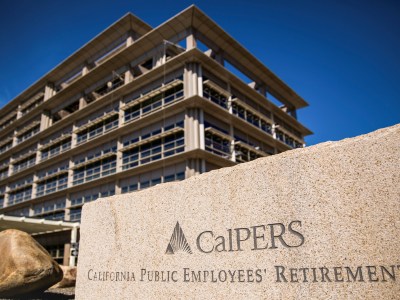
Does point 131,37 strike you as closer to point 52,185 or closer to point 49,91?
point 49,91

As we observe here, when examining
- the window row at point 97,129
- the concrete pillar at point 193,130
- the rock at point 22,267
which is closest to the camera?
the rock at point 22,267

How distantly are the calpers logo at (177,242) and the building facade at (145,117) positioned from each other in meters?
19.5

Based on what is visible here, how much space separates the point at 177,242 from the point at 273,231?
4.85ft

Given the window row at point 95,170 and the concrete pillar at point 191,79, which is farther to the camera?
the window row at point 95,170

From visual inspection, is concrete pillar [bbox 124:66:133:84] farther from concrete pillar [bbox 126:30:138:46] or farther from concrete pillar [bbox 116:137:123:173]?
concrete pillar [bbox 116:137:123:173]

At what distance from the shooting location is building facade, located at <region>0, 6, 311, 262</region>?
26.8m

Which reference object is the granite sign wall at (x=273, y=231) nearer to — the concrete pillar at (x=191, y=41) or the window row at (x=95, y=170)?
the concrete pillar at (x=191, y=41)

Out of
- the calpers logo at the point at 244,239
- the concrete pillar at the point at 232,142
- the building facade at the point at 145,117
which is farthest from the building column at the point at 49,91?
the calpers logo at the point at 244,239

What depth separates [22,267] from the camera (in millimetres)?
7684

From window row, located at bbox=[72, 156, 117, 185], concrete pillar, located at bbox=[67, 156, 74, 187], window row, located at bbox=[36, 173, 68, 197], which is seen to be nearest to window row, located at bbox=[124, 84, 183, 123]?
window row, located at bbox=[72, 156, 117, 185]

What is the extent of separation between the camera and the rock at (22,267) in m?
→ 7.57

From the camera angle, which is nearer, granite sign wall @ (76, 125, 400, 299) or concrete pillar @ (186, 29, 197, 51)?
granite sign wall @ (76, 125, 400, 299)

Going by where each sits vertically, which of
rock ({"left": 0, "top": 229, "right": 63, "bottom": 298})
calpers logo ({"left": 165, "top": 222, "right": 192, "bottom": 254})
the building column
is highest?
the building column

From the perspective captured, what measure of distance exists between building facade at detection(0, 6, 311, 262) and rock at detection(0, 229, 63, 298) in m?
16.4
